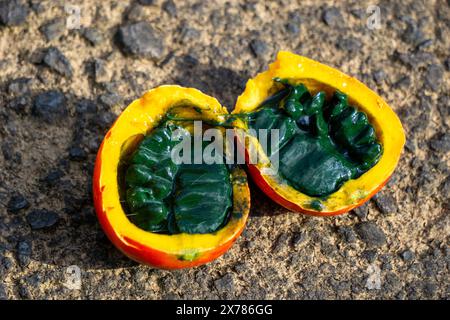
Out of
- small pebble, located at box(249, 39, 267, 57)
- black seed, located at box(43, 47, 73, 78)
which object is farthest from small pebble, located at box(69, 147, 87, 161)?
small pebble, located at box(249, 39, 267, 57)

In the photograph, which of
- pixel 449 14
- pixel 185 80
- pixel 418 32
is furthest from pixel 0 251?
pixel 449 14

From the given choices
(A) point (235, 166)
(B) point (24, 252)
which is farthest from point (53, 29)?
(A) point (235, 166)

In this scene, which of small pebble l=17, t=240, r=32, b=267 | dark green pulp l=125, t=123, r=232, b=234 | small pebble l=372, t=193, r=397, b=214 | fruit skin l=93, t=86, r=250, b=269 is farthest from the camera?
small pebble l=372, t=193, r=397, b=214

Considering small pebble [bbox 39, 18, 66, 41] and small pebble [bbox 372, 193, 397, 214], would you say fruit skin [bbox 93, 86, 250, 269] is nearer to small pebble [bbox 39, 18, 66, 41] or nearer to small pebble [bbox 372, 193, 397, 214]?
small pebble [bbox 372, 193, 397, 214]

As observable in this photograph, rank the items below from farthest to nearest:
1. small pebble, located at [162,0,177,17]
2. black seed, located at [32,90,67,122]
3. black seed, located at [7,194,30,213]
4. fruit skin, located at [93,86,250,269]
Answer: small pebble, located at [162,0,177,17] < black seed, located at [32,90,67,122] < black seed, located at [7,194,30,213] < fruit skin, located at [93,86,250,269]

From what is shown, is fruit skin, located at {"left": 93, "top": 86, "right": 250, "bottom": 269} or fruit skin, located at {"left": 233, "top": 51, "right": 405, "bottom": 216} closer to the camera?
fruit skin, located at {"left": 93, "top": 86, "right": 250, "bottom": 269}

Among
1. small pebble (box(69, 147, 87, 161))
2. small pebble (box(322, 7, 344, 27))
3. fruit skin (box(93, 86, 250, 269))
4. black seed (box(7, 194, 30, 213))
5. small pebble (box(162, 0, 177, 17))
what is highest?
small pebble (box(162, 0, 177, 17))

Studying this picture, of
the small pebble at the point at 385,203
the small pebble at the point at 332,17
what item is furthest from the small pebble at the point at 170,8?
the small pebble at the point at 385,203

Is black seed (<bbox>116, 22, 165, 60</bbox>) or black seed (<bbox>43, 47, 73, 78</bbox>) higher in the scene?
black seed (<bbox>116, 22, 165, 60</bbox>)

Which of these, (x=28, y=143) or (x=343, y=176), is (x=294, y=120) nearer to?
(x=343, y=176)
